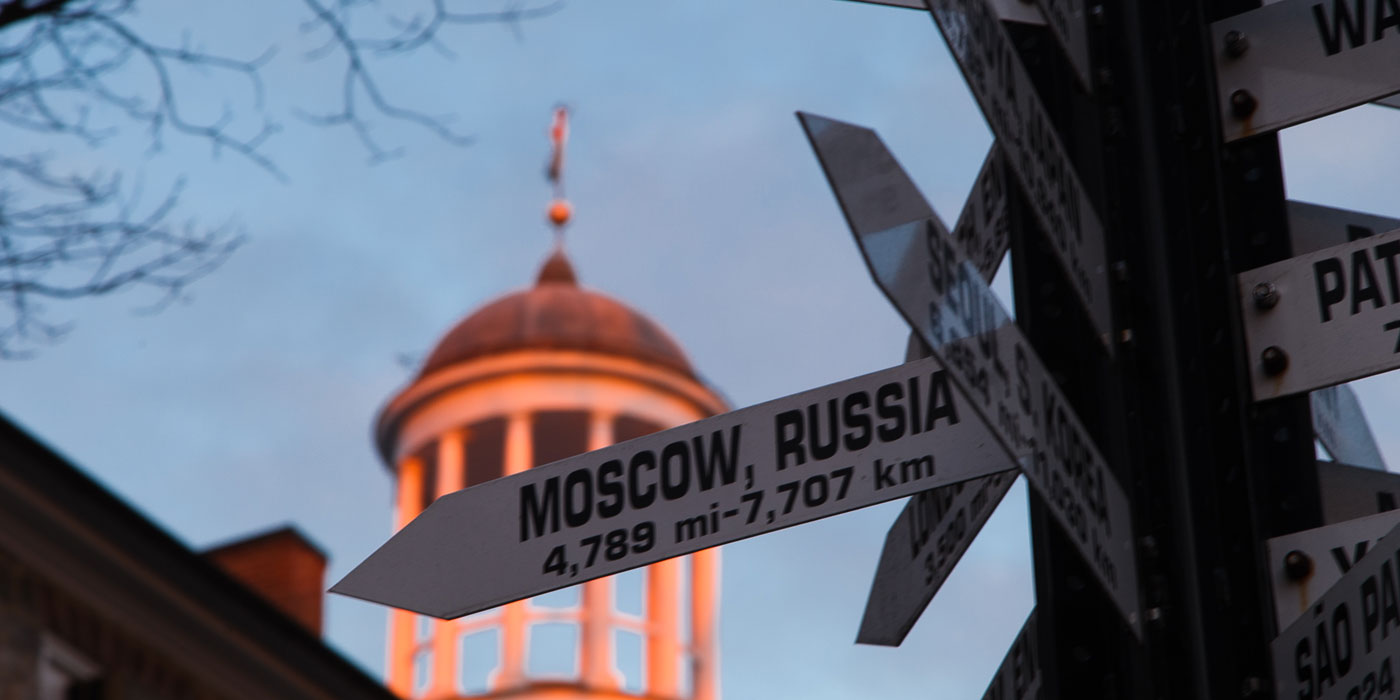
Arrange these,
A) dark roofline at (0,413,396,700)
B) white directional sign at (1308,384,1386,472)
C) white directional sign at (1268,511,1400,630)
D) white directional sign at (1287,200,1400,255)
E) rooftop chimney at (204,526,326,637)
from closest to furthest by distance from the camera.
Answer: white directional sign at (1268,511,1400,630) → white directional sign at (1287,200,1400,255) → white directional sign at (1308,384,1386,472) → dark roofline at (0,413,396,700) → rooftop chimney at (204,526,326,637)

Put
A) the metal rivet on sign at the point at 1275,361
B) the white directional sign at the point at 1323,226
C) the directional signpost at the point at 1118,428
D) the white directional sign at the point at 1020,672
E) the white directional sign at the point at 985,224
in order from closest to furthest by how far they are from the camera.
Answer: the directional signpost at the point at 1118,428 → the metal rivet on sign at the point at 1275,361 → the white directional sign at the point at 1020,672 → the white directional sign at the point at 985,224 → the white directional sign at the point at 1323,226

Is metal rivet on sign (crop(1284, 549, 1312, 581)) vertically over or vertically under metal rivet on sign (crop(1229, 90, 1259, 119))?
under

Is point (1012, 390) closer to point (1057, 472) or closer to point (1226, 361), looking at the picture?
point (1057, 472)

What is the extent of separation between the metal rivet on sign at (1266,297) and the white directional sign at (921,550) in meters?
0.41

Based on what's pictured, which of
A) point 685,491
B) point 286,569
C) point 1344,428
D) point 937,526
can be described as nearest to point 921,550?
point 937,526

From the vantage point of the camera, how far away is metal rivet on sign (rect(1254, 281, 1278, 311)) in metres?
3.18

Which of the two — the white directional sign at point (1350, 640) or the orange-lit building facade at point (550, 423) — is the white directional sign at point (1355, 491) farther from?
the orange-lit building facade at point (550, 423)

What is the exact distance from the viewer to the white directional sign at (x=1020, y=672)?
3.26m

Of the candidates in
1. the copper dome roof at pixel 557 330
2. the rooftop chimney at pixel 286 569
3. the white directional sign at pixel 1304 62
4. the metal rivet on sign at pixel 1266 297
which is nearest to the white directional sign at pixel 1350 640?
the metal rivet on sign at pixel 1266 297

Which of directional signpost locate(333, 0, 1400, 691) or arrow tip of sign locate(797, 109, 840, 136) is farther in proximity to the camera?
directional signpost locate(333, 0, 1400, 691)

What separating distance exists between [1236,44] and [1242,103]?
0.33 ft

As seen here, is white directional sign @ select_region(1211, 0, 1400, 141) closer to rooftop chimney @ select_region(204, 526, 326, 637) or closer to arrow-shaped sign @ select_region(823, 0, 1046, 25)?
arrow-shaped sign @ select_region(823, 0, 1046, 25)

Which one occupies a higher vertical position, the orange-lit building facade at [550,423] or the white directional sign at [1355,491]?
the orange-lit building facade at [550,423]

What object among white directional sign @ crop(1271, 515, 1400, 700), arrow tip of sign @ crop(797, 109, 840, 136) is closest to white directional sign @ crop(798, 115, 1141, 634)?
arrow tip of sign @ crop(797, 109, 840, 136)
